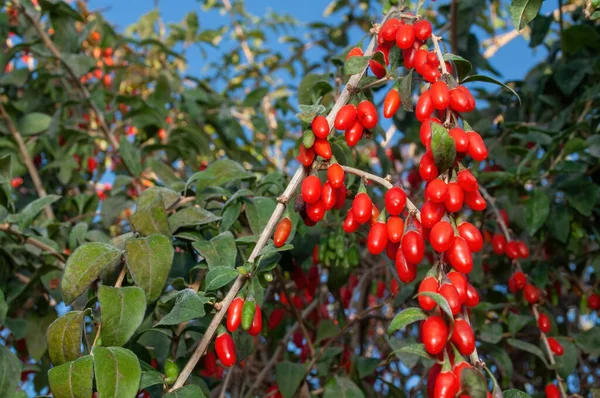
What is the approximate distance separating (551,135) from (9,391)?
6.12 ft

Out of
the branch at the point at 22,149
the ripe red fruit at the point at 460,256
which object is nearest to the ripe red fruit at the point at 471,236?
the ripe red fruit at the point at 460,256

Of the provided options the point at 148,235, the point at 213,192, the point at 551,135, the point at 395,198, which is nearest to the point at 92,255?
the point at 148,235

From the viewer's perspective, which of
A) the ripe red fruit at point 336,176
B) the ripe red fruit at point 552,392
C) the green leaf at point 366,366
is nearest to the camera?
the ripe red fruit at point 336,176

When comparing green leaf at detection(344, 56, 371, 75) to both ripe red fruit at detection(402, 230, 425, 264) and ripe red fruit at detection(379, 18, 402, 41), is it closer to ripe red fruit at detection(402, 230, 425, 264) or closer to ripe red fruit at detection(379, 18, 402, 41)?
ripe red fruit at detection(379, 18, 402, 41)

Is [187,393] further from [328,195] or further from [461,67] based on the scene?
[461,67]

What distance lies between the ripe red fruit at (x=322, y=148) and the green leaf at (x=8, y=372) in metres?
0.90

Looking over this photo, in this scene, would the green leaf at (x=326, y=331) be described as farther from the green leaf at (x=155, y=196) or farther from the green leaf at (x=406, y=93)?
the green leaf at (x=406, y=93)

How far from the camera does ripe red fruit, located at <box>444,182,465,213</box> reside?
3.77ft

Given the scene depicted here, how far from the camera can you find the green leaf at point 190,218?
1.53m

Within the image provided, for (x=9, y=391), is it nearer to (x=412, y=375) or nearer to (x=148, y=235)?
(x=148, y=235)

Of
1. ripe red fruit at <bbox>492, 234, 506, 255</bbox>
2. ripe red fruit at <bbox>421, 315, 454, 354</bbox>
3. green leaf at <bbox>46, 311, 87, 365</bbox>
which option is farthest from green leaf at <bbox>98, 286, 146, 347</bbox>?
ripe red fruit at <bbox>492, 234, 506, 255</bbox>

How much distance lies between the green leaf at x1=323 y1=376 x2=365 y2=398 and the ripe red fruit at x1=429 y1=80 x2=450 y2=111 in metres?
0.90

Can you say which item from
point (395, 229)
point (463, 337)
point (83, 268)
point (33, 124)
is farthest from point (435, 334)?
point (33, 124)

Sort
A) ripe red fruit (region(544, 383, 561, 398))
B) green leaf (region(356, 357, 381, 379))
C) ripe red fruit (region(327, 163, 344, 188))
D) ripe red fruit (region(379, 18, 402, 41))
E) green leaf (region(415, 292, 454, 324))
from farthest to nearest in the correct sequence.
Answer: green leaf (region(356, 357, 381, 379))
ripe red fruit (region(544, 383, 561, 398))
ripe red fruit (region(379, 18, 402, 41))
ripe red fruit (region(327, 163, 344, 188))
green leaf (region(415, 292, 454, 324))
